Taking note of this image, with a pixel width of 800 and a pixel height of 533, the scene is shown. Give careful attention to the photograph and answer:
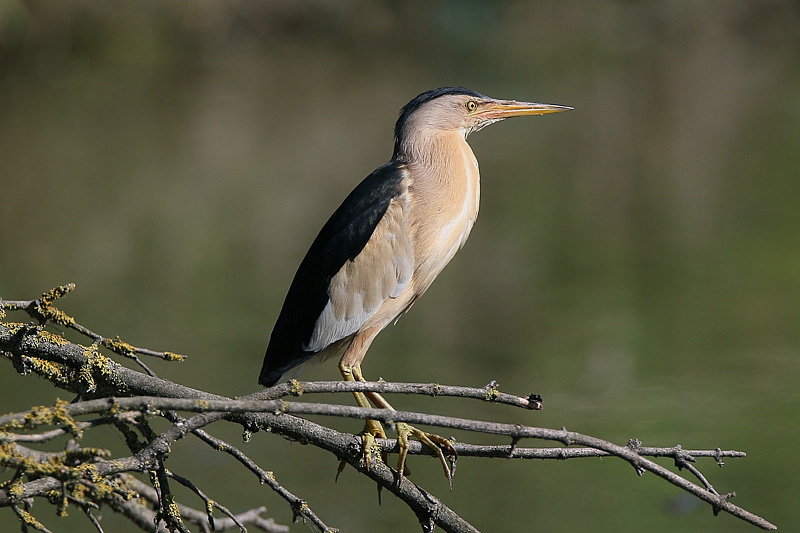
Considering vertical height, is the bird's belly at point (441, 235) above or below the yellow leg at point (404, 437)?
above

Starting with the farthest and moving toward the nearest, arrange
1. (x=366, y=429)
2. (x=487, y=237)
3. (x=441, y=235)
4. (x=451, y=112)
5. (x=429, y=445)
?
(x=487, y=237), (x=451, y=112), (x=441, y=235), (x=366, y=429), (x=429, y=445)

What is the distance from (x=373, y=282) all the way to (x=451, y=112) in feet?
1.82

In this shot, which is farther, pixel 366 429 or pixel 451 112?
pixel 451 112

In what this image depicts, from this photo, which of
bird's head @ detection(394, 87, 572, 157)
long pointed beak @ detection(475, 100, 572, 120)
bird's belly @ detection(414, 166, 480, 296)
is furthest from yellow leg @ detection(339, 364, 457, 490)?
long pointed beak @ detection(475, 100, 572, 120)

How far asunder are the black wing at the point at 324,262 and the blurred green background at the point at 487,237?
166cm

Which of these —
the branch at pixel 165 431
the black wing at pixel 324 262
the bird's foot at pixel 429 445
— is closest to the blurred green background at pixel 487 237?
the black wing at pixel 324 262

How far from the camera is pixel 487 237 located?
860 cm

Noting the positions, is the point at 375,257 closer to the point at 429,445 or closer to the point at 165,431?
the point at 429,445

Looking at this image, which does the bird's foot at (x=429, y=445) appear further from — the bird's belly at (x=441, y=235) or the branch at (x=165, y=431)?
the bird's belly at (x=441, y=235)

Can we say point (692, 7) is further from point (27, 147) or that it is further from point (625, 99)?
point (27, 147)

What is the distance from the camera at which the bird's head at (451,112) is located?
2.91m

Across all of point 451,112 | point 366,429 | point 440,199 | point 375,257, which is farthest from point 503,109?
point 366,429

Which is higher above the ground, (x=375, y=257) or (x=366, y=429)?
(x=375, y=257)

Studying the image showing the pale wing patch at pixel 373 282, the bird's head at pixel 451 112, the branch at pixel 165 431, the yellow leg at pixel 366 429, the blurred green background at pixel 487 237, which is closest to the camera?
the branch at pixel 165 431
